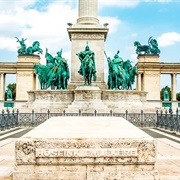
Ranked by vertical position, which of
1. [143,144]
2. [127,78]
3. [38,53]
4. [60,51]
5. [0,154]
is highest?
[38,53]

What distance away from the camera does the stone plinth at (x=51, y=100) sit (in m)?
29.5

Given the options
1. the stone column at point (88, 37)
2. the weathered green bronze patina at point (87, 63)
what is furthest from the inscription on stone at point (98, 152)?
the stone column at point (88, 37)

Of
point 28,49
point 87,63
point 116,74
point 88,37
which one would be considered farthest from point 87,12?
point 28,49

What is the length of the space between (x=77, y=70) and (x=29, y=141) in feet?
92.8

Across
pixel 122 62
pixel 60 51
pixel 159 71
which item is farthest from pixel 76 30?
pixel 159 71

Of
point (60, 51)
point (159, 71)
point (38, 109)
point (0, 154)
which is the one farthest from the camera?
point (159, 71)

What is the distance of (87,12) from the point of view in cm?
3359

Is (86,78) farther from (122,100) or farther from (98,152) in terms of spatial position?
(98,152)

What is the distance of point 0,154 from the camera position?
980 cm

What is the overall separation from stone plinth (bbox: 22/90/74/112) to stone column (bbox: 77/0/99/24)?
846 centimetres

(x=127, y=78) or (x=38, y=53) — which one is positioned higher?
(x=38, y=53)

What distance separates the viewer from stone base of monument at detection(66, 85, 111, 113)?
27.0m

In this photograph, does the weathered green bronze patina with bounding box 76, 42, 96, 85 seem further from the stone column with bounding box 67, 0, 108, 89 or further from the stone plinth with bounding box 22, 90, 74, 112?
the stone column with bounding box 67, 0, 108, 89

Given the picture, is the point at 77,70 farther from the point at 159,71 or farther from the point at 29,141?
the point at 159,71
